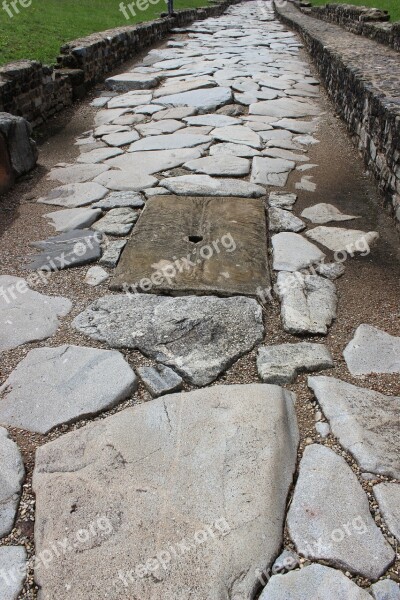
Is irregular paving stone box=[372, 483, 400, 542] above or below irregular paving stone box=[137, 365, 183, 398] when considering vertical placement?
below

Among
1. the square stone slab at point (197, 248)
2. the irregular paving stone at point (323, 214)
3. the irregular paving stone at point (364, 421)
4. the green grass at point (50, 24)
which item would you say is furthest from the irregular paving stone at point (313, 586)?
the green grass at point (50, 24)

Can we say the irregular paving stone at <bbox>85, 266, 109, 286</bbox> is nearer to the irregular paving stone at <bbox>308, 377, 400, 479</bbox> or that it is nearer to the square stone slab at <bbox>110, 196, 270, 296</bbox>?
the square stone slab at <bbox>110, 196, 270, 296</bbox>

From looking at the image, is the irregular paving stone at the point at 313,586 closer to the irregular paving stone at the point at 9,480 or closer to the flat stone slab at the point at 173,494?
the flat stone slab at the point at 173,494

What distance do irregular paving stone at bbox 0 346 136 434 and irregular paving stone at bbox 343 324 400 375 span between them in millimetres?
876

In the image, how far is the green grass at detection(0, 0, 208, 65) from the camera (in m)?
6.14

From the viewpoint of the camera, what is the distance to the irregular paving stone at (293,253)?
261 cm

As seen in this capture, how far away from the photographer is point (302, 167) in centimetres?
387

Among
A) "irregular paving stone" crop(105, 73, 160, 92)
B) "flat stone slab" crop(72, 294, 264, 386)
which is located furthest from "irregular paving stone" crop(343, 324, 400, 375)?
"irregular paving stone" crop(105, 73, 160, 92)

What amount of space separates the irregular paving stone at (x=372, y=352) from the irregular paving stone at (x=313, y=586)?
0.84 m

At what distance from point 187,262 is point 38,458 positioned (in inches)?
51.4

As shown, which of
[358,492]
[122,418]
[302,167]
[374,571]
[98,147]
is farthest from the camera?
[98,147]

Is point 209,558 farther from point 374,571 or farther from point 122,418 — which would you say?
point 122,418

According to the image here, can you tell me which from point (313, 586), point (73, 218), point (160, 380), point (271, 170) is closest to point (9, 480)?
point (160, 380)

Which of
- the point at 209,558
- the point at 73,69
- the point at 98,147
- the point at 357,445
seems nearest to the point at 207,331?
the point at 357,445
